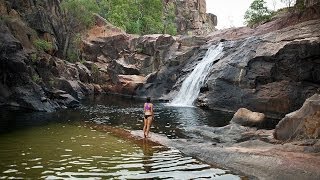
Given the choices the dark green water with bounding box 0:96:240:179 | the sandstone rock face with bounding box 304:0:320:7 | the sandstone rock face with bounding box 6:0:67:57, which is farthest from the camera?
the sandstone rock face with bounding box 6:0:67:57

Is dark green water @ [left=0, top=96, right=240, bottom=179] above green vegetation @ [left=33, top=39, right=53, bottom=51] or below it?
below

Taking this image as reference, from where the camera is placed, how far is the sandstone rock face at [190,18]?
324ft

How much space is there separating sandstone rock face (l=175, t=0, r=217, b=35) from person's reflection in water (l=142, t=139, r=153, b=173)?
82568 mm

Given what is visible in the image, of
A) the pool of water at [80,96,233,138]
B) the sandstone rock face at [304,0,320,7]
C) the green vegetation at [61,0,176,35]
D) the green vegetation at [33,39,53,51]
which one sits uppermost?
the green vegetation at [61,0,176,35]

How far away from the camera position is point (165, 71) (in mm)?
51781

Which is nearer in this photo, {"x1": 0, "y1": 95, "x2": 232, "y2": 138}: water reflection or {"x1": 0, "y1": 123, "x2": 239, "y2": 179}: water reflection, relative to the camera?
{"x1": 0, "y1": 123, "x2": 239, "y2": 179}: water reflection

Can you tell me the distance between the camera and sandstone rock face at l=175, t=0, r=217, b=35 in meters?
98.7

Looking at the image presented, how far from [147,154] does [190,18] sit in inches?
3521

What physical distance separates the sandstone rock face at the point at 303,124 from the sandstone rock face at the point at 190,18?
82425 millimetres

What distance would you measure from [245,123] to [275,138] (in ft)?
17.8

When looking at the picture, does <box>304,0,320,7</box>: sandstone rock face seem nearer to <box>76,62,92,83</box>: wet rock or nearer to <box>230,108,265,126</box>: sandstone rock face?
<box>230,108,265,126</box>: sandstone rock face

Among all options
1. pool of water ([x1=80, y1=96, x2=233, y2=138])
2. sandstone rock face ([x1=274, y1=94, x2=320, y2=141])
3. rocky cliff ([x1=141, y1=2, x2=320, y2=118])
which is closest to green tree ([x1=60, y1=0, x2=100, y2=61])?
rocky cliff ([x1=141, y1=2, x2=320, y2=118])

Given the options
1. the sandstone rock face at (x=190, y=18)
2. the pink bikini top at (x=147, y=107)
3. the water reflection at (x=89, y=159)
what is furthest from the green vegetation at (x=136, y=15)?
the water reflection at (x=89, y=159)

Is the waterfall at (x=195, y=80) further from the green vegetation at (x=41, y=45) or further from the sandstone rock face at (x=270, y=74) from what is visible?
the green vegetation at (x=41, y=45)
